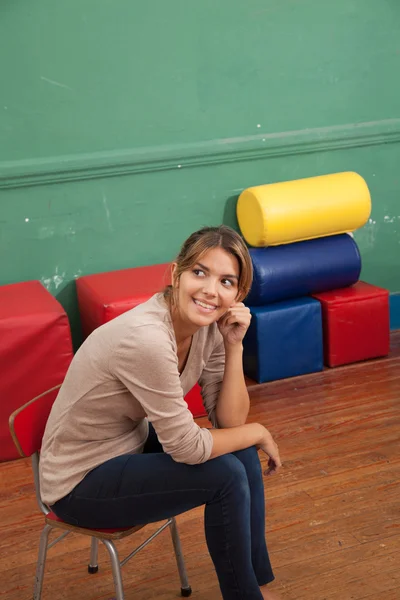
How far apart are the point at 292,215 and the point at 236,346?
5.76 feet

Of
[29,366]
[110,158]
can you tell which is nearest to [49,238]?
[110,158]

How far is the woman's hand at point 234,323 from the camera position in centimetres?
211

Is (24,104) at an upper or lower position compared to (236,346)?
upper

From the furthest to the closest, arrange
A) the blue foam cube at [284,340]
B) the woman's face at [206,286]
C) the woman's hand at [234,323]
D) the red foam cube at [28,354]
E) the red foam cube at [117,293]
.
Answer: the blue foam cube at [284,340] < the red foam cube at [117,293] < the red foam cube at [28,354] < the woman's hand at [234,323] < the woman's face at [206,286]

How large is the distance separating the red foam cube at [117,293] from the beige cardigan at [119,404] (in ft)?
4.15

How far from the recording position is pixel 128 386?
6.12 feet

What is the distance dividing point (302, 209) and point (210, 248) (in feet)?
6.28

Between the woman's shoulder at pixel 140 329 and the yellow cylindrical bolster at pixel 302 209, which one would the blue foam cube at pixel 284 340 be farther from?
the woman's shoulder at pixel 140 329

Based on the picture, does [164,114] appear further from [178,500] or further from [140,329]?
[178,500]

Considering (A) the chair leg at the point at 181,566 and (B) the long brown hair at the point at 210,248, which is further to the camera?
(A) the chair leg at the point at 181,566

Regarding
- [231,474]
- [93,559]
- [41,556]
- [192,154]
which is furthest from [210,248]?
[192,154]

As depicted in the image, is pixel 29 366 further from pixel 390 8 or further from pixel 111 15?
pixel 390 8

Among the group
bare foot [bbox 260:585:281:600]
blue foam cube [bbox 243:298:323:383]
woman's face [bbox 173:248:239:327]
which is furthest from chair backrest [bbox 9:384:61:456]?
blue foam cube [bbox 243:298:323:383]

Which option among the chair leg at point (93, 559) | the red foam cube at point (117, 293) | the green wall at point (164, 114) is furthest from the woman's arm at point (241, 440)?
the green wall at point (164, 114)
